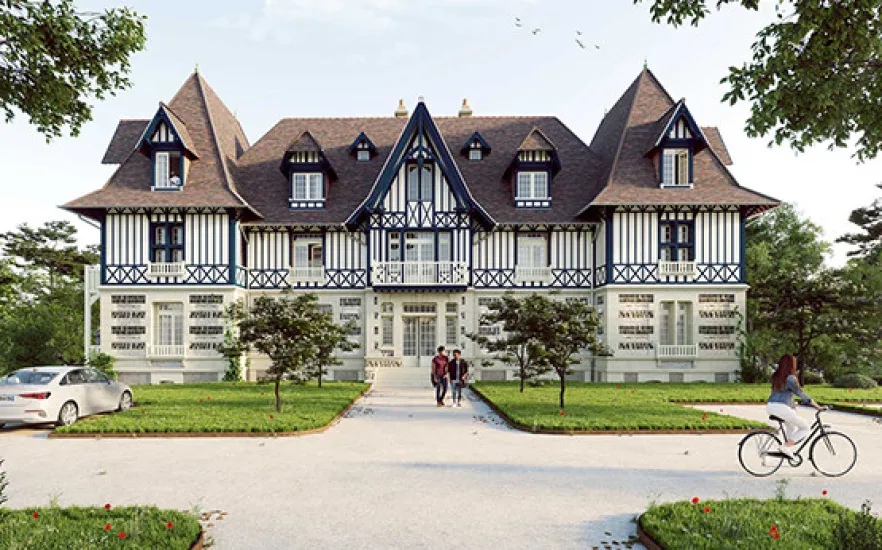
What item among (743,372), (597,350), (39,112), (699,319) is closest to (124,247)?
(39,112)

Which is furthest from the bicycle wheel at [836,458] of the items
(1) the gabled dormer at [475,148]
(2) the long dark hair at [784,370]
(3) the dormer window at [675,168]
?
(1) the gabled dormer at [475,148]

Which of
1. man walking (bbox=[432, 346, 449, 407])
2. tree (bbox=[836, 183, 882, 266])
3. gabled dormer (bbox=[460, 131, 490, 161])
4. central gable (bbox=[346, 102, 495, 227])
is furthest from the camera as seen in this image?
tree (bbox=[836, 183, 882, 266])

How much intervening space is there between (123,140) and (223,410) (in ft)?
71.0

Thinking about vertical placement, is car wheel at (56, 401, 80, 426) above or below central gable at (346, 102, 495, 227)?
below

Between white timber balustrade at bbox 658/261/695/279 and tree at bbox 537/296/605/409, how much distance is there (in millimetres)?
9968

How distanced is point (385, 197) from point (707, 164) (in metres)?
15.1

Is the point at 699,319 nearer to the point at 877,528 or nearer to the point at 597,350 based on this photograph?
the point at 597,350

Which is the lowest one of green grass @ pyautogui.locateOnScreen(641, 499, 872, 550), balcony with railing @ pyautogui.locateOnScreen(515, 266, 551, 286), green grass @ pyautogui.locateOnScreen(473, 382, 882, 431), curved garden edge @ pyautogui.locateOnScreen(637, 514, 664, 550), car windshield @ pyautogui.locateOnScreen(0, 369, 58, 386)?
green grass @ pyautogui.locateOnScreen(473, 382, 882, 431)

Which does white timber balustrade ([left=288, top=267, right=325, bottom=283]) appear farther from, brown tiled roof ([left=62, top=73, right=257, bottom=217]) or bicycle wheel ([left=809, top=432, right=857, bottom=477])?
bicycle wheel ([left=809, top=432, right=857, bottom=477])

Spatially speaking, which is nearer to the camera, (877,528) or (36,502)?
(877,528)

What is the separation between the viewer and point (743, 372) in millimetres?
23766

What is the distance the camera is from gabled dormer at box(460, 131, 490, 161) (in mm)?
27391

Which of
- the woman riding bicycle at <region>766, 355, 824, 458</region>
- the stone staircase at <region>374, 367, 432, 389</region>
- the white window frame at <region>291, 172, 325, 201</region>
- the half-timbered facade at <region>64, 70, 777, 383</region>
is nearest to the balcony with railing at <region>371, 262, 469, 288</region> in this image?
the half-timbered facade at <region>64, 70, 777, 383</region>

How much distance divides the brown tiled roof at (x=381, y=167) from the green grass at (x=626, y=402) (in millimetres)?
8502
